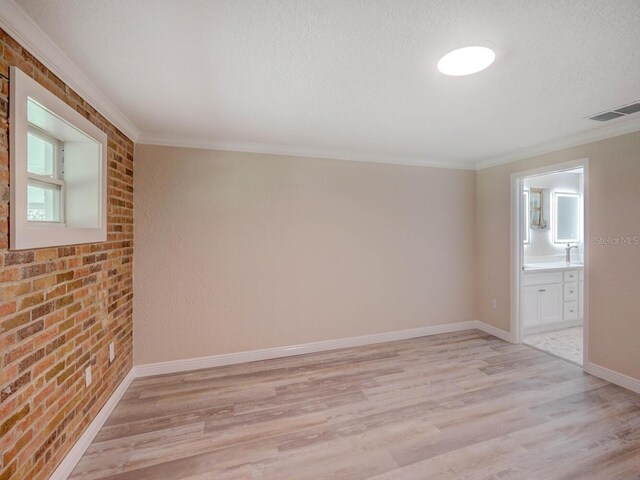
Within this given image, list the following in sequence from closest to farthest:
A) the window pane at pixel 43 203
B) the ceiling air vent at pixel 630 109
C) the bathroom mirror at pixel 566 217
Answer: the window pane at pixel 43 203
the ceiling air vent at pixel 630 109
the bathroom mirror at pixel 566 217

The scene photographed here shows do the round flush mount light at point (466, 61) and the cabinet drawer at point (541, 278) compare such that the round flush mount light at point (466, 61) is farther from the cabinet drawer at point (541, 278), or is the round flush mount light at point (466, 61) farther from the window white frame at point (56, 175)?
the cabinet drawer at point (541, 278)

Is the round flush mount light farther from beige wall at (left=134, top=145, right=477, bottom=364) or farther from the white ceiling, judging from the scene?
beige wall at (left=134, top=145, right=477, bottom=364)

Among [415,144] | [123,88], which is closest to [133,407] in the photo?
[123,88]

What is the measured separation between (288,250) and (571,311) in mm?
4149

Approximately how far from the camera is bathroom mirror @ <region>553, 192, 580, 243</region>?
4758 millimetres

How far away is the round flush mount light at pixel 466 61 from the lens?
1517 millimetres

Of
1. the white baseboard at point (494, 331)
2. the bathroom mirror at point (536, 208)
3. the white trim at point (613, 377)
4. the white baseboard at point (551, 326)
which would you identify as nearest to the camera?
the white trim at point (613, 377)

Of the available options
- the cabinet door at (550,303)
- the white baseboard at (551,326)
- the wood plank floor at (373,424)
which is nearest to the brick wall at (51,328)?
the wood plank floor at (373,424)

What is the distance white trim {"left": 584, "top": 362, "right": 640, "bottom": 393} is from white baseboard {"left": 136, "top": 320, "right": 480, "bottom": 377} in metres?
1.36

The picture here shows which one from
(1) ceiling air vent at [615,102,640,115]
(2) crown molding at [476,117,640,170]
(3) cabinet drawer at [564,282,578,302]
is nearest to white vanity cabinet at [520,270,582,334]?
(3) cabinet drawer at [564,282,578,302]

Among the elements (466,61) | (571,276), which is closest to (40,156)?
(466,61)

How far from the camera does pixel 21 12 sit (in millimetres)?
1250

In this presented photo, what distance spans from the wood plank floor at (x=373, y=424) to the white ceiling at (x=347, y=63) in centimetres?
236

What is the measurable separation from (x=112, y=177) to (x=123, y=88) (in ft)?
2.39
